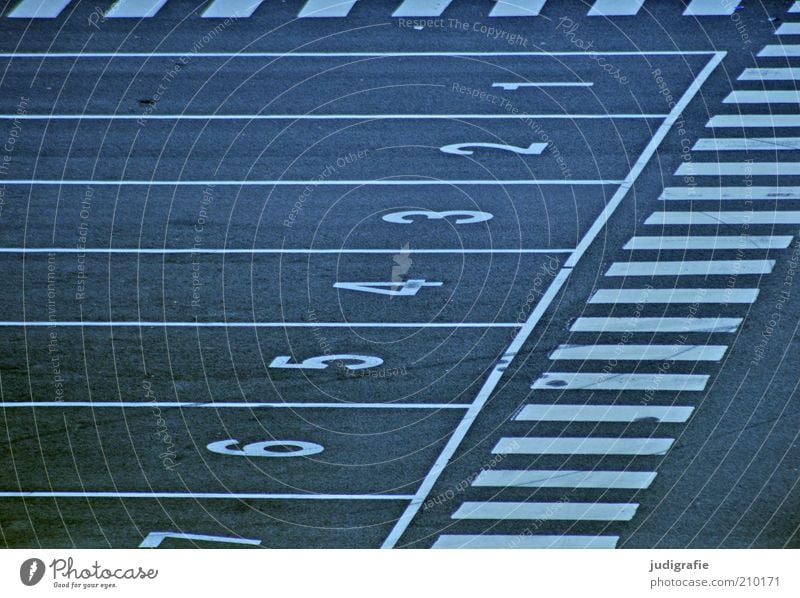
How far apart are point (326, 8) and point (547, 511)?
22.3ft

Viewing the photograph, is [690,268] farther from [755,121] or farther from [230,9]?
[230,9]

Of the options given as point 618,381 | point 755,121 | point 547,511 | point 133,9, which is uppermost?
point 133,9

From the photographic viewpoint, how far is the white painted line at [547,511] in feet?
37.7

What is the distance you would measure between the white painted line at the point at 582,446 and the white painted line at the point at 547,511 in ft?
1.77

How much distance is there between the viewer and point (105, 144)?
526 inches

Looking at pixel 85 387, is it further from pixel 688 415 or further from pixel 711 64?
pixel 711 64

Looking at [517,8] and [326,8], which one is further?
[326,8]

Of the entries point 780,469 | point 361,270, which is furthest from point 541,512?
point 361,270

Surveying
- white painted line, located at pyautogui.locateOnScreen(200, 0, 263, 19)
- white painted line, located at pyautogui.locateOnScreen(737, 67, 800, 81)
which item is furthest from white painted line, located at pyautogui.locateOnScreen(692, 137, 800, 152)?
white painted line, located at pyautogui.locateOnScreen(200, 0, 263, 19)

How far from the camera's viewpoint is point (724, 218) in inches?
503

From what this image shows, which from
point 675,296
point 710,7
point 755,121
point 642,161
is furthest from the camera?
point 710,7

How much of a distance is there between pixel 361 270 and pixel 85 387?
325 centimetres

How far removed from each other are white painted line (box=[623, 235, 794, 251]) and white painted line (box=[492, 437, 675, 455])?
2.22 m

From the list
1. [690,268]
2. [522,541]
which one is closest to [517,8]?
[690,268]
